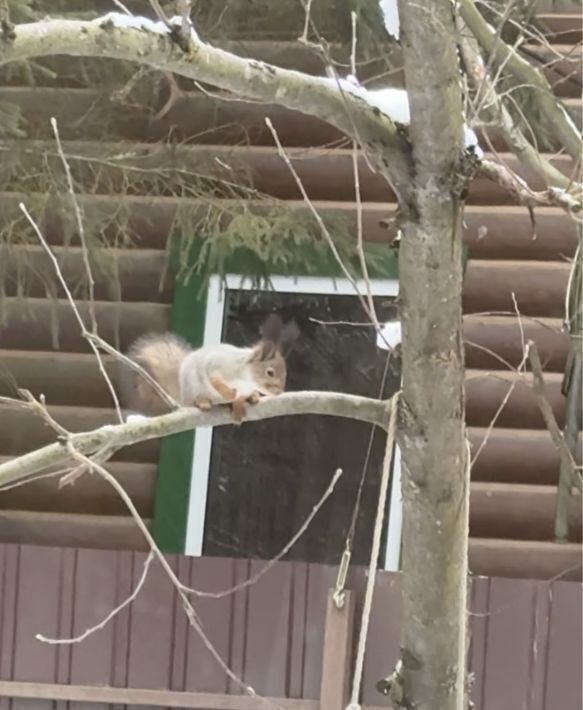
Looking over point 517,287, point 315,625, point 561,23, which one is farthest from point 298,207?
point 315,625

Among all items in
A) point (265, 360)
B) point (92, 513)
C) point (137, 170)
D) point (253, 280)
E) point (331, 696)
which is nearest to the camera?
point (265, 360)

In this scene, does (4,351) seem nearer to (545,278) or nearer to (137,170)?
(137,170)

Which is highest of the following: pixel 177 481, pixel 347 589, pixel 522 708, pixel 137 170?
pixel 137 170

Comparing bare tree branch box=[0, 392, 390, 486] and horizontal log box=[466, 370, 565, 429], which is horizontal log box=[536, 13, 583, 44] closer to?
horizontal log box=[466, 370, 565, 429]

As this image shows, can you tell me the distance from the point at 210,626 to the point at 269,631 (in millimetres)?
163

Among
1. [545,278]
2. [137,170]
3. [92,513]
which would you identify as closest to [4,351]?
[92,513]

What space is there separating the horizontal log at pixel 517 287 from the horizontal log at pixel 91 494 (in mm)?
1207

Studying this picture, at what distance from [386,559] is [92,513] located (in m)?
0.99

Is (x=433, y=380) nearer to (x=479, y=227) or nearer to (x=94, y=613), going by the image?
(x=94, y=613)

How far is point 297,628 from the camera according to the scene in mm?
2479

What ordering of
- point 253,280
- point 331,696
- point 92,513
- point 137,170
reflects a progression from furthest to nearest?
point 92,513, point 253,280, point 137,170, point 331,696

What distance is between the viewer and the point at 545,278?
306 centimetres

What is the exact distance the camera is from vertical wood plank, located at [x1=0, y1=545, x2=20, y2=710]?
2.55 meters

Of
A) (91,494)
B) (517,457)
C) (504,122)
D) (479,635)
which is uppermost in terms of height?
(504,122)
